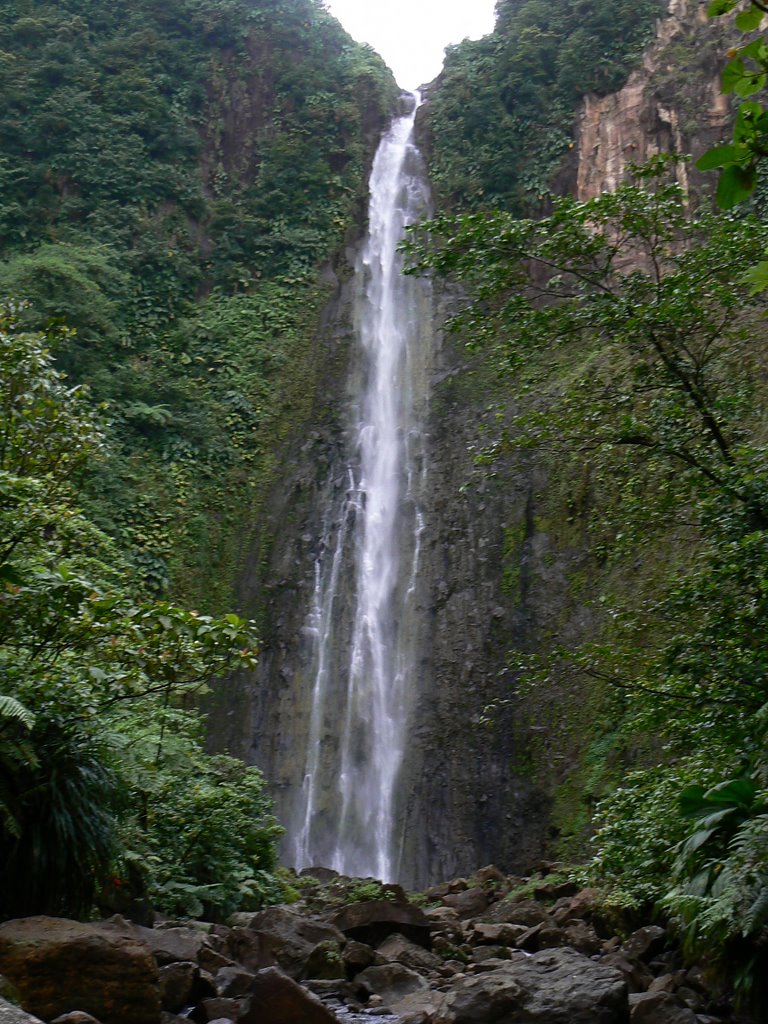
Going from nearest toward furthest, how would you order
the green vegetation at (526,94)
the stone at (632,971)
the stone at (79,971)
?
the stone at (79,971) → the stone at (632,971) → the green vegetation at (526,94)

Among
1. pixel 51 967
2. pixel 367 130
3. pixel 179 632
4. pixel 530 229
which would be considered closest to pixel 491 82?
pixel 367 130

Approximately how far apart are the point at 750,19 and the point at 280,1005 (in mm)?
5152

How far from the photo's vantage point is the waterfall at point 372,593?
16.3 meters

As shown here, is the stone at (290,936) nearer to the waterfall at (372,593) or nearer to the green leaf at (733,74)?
the green leaf at (733,74)

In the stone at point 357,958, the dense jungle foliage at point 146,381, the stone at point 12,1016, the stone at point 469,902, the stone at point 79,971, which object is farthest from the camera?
the stone at point 469,902

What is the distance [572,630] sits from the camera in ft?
53.9

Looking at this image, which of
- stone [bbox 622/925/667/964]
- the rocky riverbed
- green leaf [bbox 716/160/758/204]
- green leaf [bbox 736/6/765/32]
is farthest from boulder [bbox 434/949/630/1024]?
green leaf [bbox 736/6/765/32]

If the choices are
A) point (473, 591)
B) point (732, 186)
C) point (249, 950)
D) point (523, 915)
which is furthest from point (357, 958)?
point (473, 591)

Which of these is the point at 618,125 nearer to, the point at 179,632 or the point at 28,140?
the point at 28,140

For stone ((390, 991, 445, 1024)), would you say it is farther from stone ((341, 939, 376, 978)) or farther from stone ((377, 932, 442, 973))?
stone ((377, 932, 442, 973))

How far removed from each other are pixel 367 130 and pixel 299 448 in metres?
11.7

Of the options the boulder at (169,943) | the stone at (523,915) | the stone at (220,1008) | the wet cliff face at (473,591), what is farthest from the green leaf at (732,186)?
the wet cliff face at (473,591)

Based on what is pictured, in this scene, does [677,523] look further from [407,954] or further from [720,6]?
[720,6]

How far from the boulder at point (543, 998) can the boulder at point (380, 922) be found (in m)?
Result: 2.60
